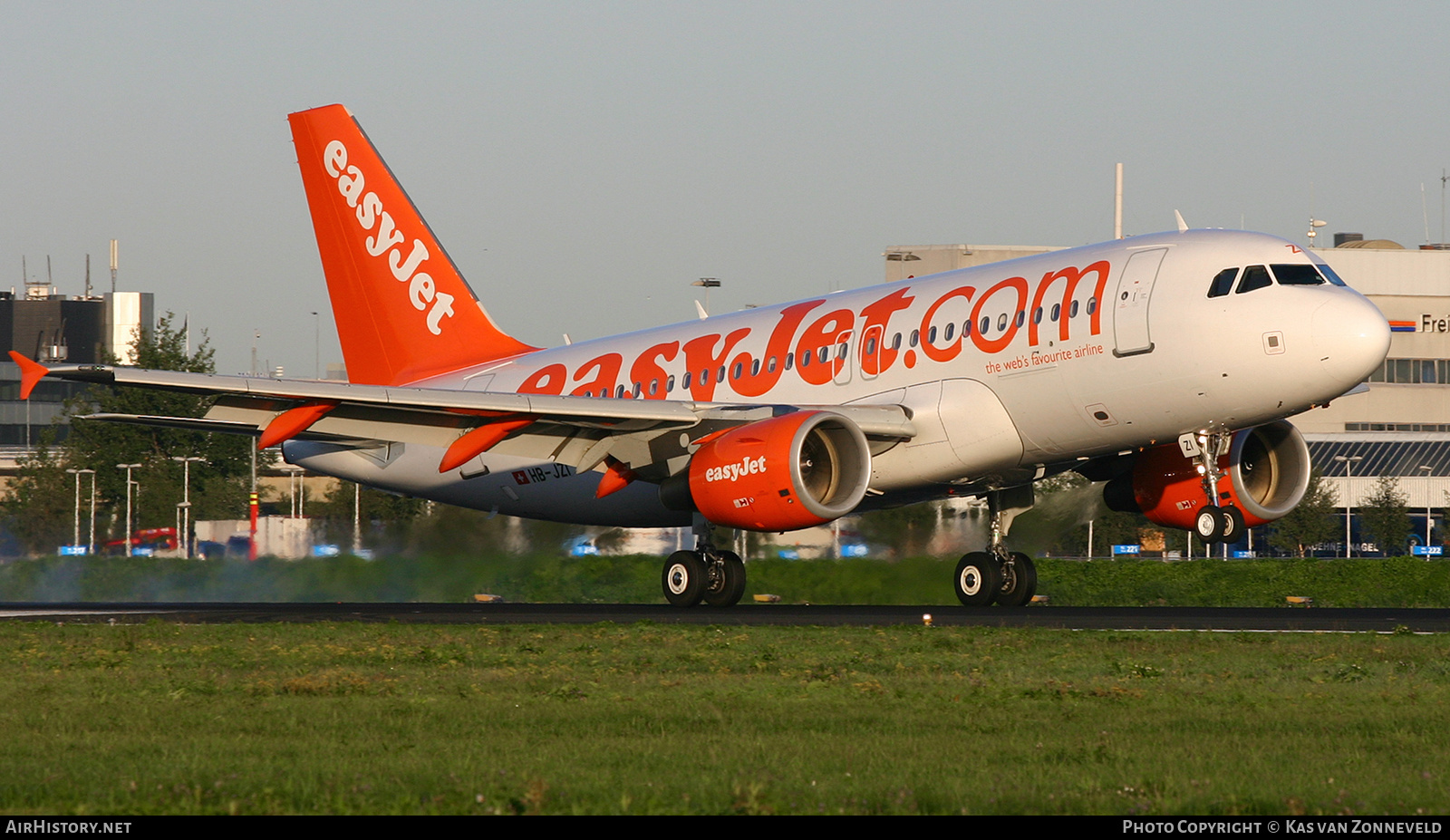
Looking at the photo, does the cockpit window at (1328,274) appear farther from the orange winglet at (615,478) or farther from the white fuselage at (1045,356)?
the orange winglet at (615,478)

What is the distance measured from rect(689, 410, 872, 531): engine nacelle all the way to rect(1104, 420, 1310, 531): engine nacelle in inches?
236

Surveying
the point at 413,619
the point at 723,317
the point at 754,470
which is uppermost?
the point at 723,317

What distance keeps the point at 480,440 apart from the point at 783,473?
210 inches

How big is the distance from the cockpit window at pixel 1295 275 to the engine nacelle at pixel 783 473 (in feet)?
20.6

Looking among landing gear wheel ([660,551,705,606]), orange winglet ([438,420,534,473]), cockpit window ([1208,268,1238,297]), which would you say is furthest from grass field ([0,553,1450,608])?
cockpit window ([1208,268,1238,297])

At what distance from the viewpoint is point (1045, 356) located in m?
24.3

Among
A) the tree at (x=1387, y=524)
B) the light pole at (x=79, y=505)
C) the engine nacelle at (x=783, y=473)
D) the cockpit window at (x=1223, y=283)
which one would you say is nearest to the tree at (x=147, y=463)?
the light pole at (x=79, y=505)

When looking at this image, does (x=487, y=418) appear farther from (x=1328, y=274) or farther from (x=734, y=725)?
(x=734, y=725)

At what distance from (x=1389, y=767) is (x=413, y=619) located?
16726 mm

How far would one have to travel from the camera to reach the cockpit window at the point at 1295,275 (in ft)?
76.4

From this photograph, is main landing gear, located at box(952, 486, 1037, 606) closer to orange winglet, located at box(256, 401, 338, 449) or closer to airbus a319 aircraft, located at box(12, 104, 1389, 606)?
airbus a319 aircraft, located at box(12, 104, 1389, 606)
